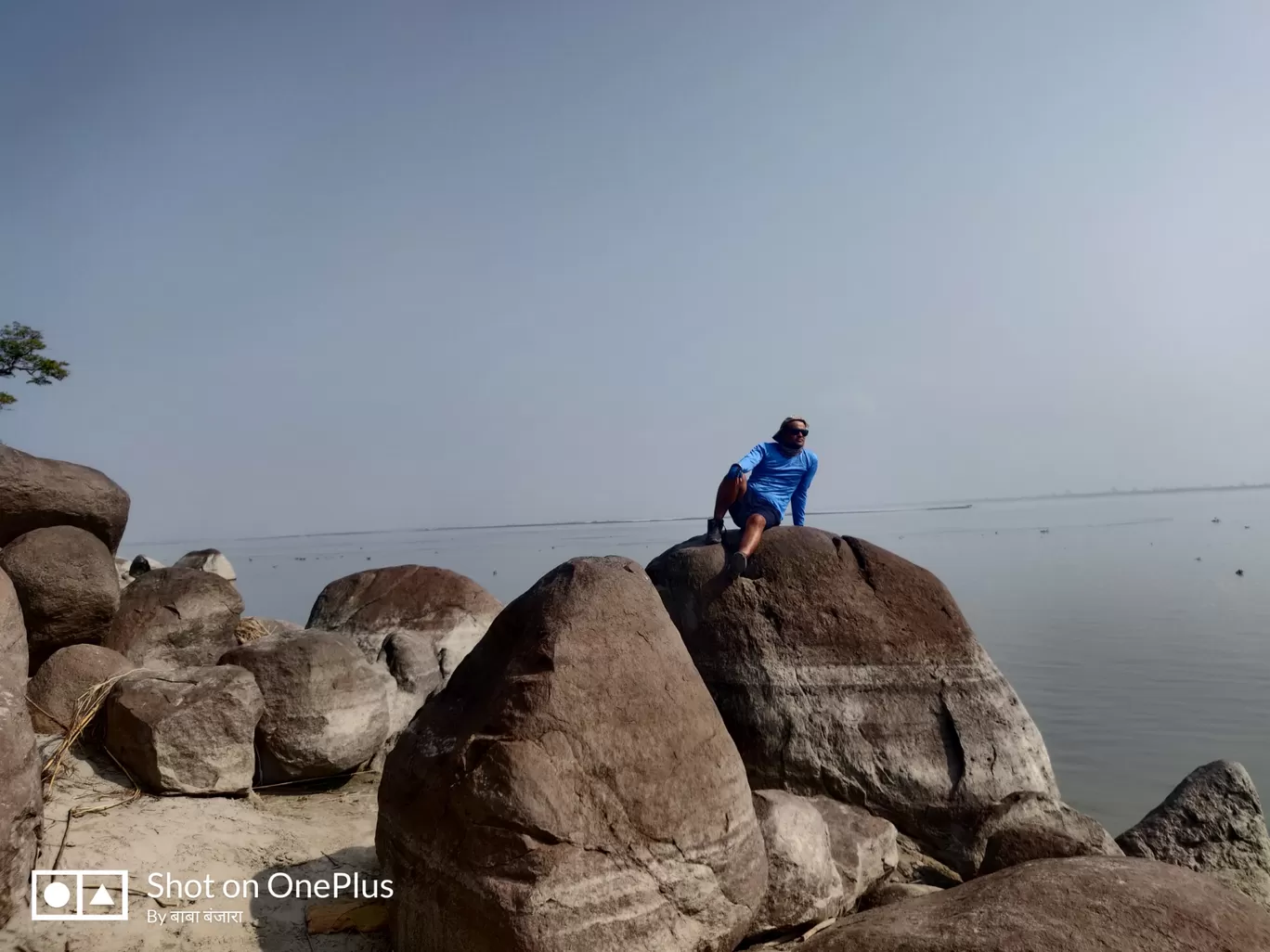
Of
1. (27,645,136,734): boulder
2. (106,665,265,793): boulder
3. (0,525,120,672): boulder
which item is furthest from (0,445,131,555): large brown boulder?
(106,665,265,793): boulder

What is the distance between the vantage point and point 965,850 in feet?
21.4

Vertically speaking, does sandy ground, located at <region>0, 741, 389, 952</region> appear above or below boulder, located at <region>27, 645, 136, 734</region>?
below

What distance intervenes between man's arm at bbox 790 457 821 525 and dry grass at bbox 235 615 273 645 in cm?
496

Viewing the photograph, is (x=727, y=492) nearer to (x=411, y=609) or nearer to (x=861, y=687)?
(x=861, y=687)

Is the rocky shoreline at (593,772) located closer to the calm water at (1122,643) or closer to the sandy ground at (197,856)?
the sandy ground at (197,856)

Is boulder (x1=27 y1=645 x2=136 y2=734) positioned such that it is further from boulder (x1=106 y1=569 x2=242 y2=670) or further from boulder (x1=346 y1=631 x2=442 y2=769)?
boulder (x1=346 y1=631 x2=442 y2=769)

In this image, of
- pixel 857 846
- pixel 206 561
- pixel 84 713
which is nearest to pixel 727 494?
pixel 857 846

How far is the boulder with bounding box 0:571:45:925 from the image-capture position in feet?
14.5

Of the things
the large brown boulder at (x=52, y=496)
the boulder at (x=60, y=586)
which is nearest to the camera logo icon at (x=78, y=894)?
the boulder at (x=60, y=586)

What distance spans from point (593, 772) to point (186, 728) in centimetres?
329

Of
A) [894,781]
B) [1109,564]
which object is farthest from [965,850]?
[1109,564]

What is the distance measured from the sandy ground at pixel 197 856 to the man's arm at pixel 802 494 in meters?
4.66

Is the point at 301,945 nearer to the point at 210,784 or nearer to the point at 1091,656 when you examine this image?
the point at 210,784

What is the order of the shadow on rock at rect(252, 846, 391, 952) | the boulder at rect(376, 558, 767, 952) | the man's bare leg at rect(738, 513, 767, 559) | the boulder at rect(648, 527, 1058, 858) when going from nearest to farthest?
the boulder at rect(376, 558, 767, 952), the shadow on rock at rect(252, 846, 391, 952), the boulder at rect(648, 527, 1058, 858), the man's bare leg at rect(738, 513, 767, 559)
